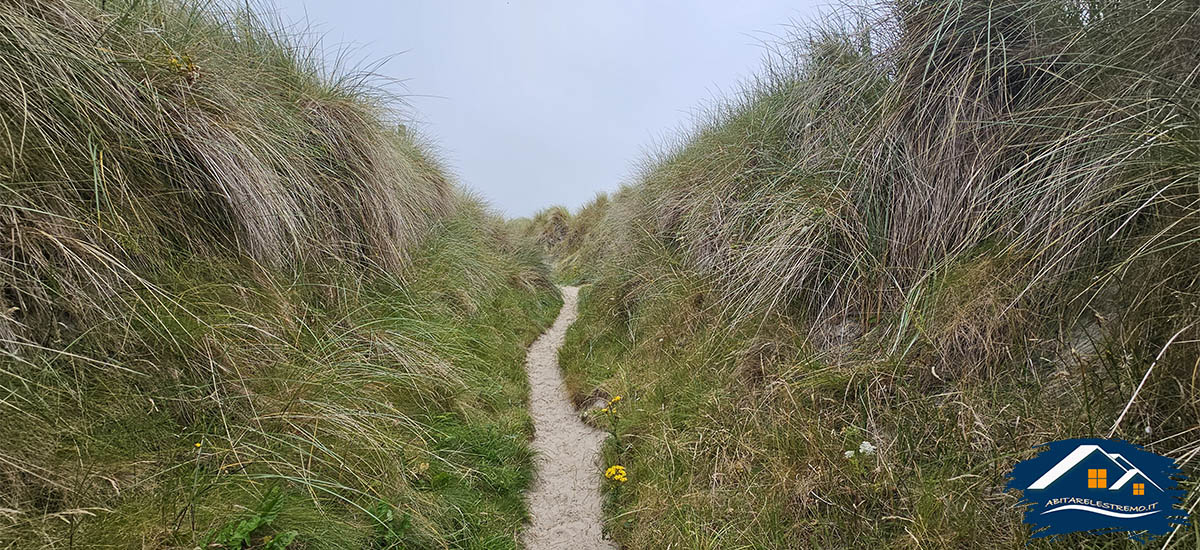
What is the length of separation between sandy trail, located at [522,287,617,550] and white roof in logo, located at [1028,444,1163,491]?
2.16 m

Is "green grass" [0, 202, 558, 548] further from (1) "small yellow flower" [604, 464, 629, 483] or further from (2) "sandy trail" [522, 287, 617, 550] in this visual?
(1) "small yellow flower" [604, 464, 629, 483]

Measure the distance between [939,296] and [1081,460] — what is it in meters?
1.15

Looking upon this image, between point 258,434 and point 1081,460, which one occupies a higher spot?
point 258,434

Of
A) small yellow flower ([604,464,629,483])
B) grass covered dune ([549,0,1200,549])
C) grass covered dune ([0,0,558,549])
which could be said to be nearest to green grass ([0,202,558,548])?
grass covered dune ([0,0,558,549])

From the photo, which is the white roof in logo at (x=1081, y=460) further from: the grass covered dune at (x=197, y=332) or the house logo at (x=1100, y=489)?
the grass covered dune at (x=197, y=332)

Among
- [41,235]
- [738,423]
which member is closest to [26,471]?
[41,235]

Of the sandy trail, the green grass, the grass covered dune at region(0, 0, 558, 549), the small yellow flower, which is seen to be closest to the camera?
the green grass

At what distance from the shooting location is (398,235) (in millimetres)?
4934

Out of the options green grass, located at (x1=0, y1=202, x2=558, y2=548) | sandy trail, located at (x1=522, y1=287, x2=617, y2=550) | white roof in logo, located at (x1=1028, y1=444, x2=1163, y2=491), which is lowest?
sandy trail, located at (x1=522, y1=287, x2=617, y2=550)

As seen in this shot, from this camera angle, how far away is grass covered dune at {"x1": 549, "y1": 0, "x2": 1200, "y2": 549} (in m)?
1.88

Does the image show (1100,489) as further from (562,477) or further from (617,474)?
(562,477)

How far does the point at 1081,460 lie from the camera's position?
1671mm

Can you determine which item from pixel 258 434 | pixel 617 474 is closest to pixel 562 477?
pixel 617 474

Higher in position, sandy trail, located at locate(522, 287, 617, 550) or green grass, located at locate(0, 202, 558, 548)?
green grass, located at locate(0, 202, 558, 548)
